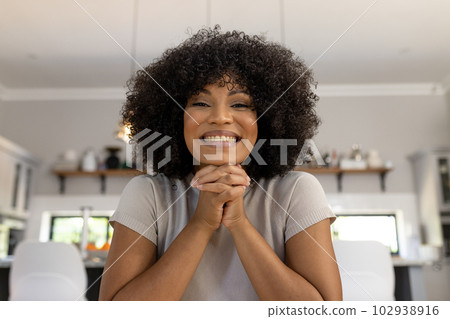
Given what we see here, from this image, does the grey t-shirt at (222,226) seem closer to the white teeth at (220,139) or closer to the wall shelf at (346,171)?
the white teeth at (220,139)

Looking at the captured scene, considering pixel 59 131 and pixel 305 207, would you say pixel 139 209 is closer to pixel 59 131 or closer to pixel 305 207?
pixel 305 207

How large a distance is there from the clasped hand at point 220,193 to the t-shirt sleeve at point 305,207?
0.23 feet

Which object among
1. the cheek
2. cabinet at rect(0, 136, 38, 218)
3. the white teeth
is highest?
cabinet at rect(0, 136, 38, 218)

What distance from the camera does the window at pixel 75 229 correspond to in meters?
2.40

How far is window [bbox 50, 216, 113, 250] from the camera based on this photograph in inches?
94.3

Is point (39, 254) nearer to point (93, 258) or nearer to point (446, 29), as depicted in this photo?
point (93, 258)

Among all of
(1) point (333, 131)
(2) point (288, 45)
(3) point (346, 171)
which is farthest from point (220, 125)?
(3) point (346, 171)

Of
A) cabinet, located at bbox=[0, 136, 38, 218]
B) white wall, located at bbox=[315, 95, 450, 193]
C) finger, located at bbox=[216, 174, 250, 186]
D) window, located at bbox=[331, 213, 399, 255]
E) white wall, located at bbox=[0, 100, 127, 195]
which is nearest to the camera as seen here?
finger, located at bbox=[216, 174, 250, 186]

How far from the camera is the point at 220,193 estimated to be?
38 centimetres

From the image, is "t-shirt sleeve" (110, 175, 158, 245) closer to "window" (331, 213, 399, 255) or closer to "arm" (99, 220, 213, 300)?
"arm" (99, 220, 213, 300)

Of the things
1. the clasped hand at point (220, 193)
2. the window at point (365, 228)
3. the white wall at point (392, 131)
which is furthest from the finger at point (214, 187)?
the white wall at point (392, 131)

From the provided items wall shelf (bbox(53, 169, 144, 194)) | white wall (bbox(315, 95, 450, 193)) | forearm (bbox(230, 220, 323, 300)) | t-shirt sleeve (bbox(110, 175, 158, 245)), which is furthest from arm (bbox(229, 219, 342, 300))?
wall shelf (bbox(53, 169, 144, 194))

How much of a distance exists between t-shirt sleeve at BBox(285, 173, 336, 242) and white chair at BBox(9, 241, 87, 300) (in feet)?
3.43

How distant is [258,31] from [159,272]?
1567 millimetres
